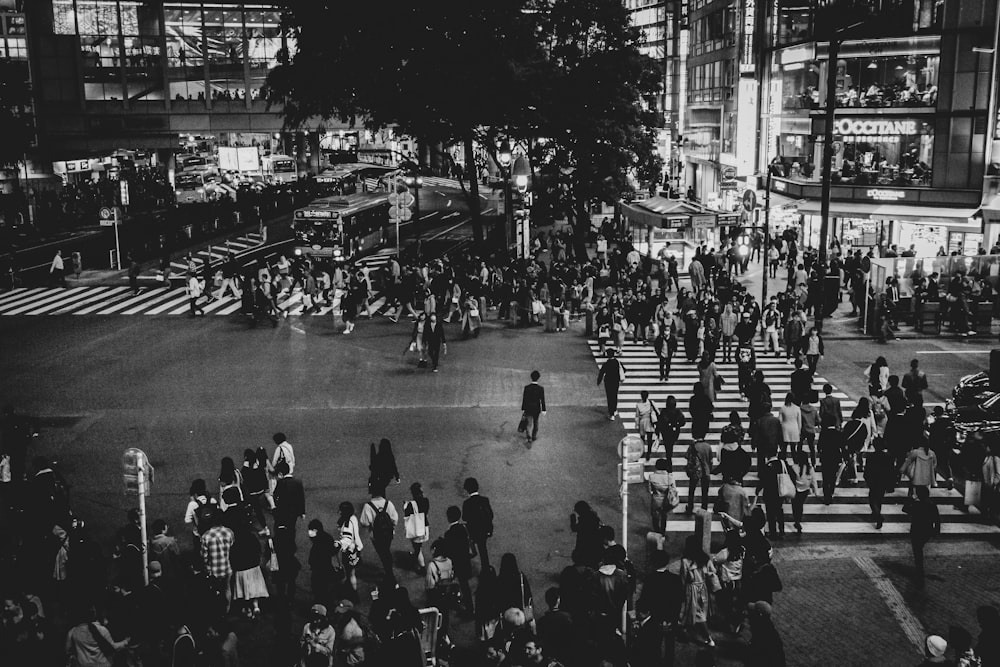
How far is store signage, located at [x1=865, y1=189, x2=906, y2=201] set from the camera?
40466 millimetres

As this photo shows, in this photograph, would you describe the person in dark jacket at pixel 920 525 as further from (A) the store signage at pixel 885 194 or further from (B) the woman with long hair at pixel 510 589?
(A) the store signage at pixel 885 194

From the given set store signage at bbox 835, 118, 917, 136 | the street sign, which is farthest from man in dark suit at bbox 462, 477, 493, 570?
the street sign

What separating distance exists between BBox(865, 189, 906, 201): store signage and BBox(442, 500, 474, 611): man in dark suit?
3382cm

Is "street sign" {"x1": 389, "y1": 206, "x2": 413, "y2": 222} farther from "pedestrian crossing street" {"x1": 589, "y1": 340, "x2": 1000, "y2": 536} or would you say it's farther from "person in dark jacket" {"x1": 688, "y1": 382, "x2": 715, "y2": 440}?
"person in dark jacket" {"x1": 688, "y1": 382, "x2": 715, "y2": 440}

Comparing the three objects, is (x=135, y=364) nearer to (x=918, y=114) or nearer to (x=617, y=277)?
(x=617, y=277)

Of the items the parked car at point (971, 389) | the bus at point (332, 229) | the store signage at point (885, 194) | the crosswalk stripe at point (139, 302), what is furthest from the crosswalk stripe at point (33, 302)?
the store signage at point (885, 194)

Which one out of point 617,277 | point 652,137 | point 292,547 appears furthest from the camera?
point 652,137

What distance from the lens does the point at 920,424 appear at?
16.6 meters

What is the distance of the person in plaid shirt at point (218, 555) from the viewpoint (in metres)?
12.4

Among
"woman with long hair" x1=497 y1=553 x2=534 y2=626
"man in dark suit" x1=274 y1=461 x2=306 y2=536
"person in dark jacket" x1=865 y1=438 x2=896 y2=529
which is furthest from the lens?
"person in dark jacket" x1=865 y1=438 x2=896 y2=529

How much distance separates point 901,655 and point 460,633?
5319 mm

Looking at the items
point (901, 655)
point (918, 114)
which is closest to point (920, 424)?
point (901, 655)

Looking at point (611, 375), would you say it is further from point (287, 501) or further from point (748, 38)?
point (748, 38)

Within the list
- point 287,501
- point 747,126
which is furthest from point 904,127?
point 287,501
